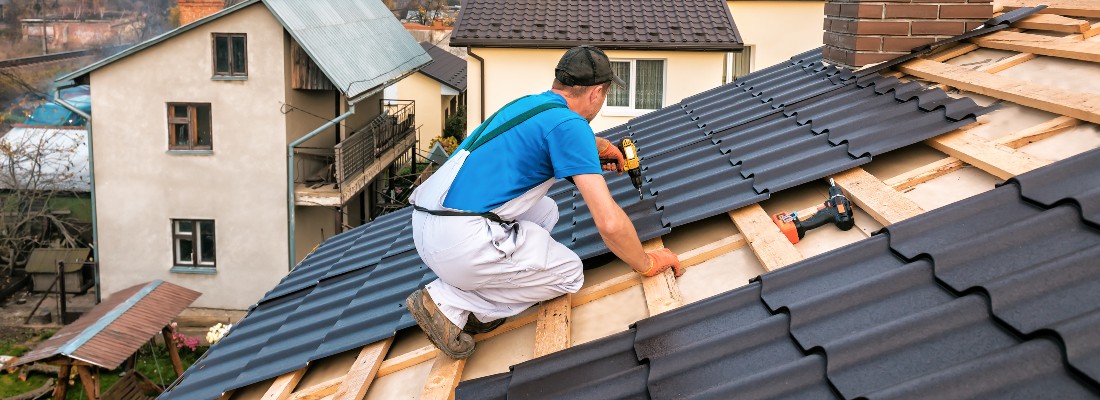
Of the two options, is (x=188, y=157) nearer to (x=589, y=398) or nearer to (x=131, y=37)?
(x=589, y=398)

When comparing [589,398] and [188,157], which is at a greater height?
[589,398]

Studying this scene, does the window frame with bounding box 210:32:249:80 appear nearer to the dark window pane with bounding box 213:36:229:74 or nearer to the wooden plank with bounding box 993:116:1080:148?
the dark window pane with bounding box 213:36:229:74

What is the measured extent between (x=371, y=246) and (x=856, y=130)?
12.7 ft

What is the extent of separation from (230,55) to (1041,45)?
60.8 feet

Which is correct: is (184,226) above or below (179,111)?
below

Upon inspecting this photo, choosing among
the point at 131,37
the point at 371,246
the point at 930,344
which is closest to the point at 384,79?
the point at 371,246

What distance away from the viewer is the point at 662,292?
3.62 metres

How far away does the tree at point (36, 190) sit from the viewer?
24891mm

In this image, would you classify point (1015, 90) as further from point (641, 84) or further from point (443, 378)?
point (641, 84)

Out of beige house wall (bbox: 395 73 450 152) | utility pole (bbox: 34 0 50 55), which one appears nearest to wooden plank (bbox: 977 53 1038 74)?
beige house wall (bbox: 395 73 450 152)

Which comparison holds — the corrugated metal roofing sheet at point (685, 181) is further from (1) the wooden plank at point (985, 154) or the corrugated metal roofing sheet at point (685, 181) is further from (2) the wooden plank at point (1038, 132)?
(2) the wooden plank at point (1038, 132)

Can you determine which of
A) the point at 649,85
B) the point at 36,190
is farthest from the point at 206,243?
the point at 649,85

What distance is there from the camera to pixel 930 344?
234cm

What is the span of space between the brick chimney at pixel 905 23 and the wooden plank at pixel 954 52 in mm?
137
